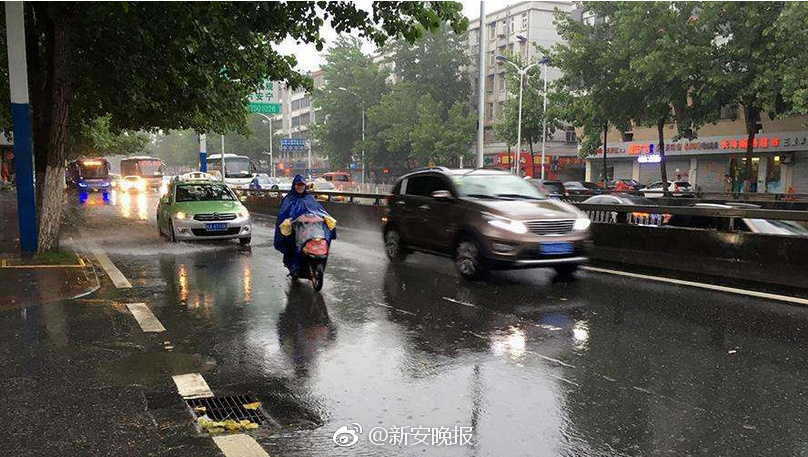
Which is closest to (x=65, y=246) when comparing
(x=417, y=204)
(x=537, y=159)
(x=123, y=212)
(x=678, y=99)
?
(x=417, y=204)

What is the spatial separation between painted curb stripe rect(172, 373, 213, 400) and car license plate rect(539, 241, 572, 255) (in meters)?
5.41

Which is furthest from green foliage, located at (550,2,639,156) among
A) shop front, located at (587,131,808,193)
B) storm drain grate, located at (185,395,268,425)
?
storm drain grate, located at (185,395,268,425)

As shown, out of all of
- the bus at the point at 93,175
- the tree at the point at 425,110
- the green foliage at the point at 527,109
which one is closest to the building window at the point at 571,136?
the tree at the point at 425,110

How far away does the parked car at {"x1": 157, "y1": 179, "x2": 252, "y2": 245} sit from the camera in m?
13.7

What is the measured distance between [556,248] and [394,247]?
365 cm

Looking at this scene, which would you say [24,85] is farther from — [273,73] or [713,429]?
[713,429]

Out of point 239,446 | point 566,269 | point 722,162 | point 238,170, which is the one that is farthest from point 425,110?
point 239,446

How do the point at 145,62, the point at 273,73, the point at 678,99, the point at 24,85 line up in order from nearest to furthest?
the point at 24,85
the point at 145,62
the point at 273,73
the point at 678,99

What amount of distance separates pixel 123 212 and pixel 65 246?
42.2ft

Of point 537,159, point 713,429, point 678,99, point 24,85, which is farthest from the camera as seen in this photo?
point 537,159

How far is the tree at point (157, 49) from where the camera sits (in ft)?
35.5

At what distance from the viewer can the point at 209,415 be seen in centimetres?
424

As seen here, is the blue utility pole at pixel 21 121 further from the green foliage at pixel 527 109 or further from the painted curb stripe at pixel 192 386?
the green foliage at pixel 527 109

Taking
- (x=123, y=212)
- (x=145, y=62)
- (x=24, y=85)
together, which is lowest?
(x=123, y=212)
